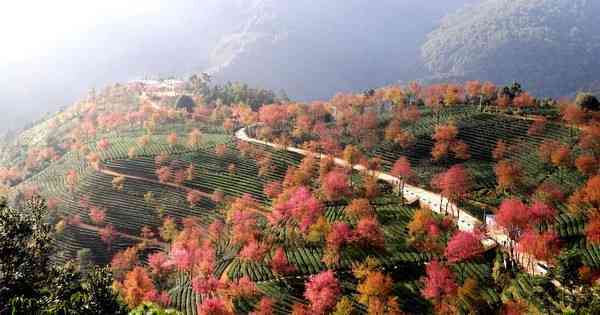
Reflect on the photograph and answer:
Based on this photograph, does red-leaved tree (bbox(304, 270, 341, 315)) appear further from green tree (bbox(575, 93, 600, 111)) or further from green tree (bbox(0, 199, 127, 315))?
green tree (bbox(575, 93, 600, 111))

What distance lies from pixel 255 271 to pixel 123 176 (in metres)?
39.1

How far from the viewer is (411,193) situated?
209ft

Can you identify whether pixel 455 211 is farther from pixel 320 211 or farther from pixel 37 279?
pixel 37 279

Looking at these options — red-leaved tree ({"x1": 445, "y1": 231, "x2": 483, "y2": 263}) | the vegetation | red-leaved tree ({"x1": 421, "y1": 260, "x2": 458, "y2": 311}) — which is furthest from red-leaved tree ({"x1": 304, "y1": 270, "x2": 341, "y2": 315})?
red-leaved tree ({"x1": 445, "y1": 231, "x2": 483, "y2": 263})

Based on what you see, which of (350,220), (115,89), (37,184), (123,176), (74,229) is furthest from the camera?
(115,89)

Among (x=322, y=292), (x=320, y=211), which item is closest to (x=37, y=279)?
(x=322, y=292)

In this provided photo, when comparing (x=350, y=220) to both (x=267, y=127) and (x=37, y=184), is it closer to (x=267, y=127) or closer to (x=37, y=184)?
(x=267, y=127)

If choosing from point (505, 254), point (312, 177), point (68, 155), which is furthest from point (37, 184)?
point (505, 254)

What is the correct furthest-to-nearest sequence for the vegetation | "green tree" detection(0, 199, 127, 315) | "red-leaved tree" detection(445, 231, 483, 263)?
1. "red-leaved tree" detection(445, 231, 483, 263)
2. the vegetation
3. "green tree" detection(0, 199, 127, 315)

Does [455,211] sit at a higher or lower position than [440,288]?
higher

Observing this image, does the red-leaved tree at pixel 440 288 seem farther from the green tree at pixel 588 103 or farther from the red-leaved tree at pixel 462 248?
the green tree at pixel 588 103

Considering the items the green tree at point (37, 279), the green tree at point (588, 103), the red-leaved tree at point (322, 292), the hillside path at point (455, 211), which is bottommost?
the red-leaved tree at point (322, 292)

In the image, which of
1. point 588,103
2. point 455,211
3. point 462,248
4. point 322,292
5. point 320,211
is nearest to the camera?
point 322,292

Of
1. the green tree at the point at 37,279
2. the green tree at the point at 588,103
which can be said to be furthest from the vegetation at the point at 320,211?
the green tree at the point at 588,103
